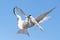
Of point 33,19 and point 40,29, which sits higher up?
point 33,19

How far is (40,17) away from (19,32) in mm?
1418

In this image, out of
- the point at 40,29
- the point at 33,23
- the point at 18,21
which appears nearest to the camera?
the point at 40,29

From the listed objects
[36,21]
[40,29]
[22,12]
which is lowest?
[40,29]

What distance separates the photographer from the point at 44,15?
9.84m

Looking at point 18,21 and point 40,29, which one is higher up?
point 18,21

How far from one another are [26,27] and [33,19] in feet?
2.25

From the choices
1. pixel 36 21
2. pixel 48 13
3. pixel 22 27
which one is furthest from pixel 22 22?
pixel 48 13

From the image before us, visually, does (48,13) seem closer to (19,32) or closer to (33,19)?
(33,19)

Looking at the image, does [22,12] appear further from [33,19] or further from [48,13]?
[48,13]

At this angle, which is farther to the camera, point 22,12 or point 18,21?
point 18,21

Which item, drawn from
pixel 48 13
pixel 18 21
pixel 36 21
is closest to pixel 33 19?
pixel 36 21

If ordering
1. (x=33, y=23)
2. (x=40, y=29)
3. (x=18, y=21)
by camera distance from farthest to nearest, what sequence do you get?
(x=18, y=21)
(x=33, y=23)
(x=40, y=29)

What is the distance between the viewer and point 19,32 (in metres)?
10.6

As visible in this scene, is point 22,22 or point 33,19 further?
point 22,22
